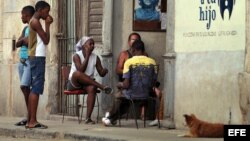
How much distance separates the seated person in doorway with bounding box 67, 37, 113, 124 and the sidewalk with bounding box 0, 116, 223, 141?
0.55 metres

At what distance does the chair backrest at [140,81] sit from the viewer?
12266 millimetres

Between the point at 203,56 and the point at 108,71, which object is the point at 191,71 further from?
the point at 108,71

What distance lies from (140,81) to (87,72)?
136cm

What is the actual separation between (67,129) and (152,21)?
9.31ft

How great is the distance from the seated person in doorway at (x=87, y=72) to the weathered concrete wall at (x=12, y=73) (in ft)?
6.41

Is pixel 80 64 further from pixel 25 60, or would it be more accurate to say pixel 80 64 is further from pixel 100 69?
pixel 25 60

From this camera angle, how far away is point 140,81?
40.2 ft

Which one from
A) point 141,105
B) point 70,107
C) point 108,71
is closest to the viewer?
point 141,105

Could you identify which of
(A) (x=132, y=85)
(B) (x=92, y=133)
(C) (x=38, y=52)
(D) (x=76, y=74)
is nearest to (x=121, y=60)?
(D) (x=76, y=74)

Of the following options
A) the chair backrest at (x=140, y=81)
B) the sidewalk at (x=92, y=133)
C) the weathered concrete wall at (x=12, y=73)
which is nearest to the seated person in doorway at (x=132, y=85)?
the chair backrest at (x=140, y=81)

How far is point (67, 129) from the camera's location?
1234 cm

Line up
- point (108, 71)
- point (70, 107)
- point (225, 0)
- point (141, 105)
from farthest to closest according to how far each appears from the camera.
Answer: point (70, 107)
point (108, 71)
point (141, 105)
point (225, 0)

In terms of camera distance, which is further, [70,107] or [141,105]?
[70,107]

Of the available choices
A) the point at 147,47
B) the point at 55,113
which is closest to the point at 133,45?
the point at 147,47
